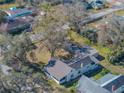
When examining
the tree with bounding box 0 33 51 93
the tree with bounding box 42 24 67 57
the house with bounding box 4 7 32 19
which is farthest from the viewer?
the house with bounding box 4 7 32 19

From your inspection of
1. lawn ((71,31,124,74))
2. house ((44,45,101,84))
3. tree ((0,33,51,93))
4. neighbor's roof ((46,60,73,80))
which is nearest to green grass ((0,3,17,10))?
lawn ((71,31,124,74))

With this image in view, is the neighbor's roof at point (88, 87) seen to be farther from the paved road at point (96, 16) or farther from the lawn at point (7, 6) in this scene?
the lawn at point (7, 6)

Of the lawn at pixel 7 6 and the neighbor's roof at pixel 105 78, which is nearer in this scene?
the neighbor's roof at pixel 105 78

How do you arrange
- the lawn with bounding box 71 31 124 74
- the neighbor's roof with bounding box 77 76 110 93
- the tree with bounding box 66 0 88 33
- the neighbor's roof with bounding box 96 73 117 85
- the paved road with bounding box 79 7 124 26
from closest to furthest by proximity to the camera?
the neighbor's roof with bounding box 77 76 110 93 → the neighbor's roof with bounding box 96 73 117 85 → the lawn with bounding box 71 31 124 74 → the tree with bounding box 66 0 88 33 → the paved road with bounding box 79 7 124 26

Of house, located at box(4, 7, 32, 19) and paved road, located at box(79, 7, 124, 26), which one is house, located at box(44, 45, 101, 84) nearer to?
paved road, located at box(79, 7, 124, 26)

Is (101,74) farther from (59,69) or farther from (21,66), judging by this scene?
(21,66)

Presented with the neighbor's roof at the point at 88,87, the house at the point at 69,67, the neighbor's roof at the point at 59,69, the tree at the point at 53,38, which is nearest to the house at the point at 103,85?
the neighbor's roof at the point at 88,87

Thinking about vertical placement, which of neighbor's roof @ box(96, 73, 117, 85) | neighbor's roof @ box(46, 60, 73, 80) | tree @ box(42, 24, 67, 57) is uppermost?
tree @ box(42, 24, 67, 57)
